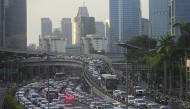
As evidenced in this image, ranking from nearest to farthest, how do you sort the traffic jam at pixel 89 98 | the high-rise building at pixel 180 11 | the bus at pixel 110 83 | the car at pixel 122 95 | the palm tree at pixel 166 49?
the traffic jam at pixel 89 98
the car at pixel 122 95
the bus at pixel 110 83
the palm tree at pixel 166 49
the high-rise building at pixel 180 11

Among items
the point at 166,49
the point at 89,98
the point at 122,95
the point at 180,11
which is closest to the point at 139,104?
the point at 122,95

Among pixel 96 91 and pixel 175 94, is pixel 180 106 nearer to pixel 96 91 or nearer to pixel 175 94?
pixel 175 94

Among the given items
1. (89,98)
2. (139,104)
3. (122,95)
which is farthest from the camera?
(89,98)

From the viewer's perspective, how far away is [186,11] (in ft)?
573

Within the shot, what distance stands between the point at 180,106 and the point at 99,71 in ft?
180

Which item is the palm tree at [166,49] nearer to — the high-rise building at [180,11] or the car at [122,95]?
the car at [122,95]

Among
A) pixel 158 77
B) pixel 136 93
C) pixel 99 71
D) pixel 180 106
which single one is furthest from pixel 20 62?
pixel 180 106

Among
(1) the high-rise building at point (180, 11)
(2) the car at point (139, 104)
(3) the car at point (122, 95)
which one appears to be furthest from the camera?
(1) the high-rise building at point (180, 11)

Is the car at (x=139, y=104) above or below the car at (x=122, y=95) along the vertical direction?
above

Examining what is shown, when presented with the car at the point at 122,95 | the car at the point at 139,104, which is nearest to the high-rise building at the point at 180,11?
the car at the point at 122,95

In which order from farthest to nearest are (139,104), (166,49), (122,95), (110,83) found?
(166,49), (110,83), (122,95), (139,104)

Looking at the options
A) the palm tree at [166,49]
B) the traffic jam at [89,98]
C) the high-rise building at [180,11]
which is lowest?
the traffic jam at [89,98]

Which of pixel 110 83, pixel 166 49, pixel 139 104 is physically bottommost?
pixel 139 104

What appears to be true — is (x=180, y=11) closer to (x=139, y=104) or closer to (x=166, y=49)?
(x=166, y=49)
